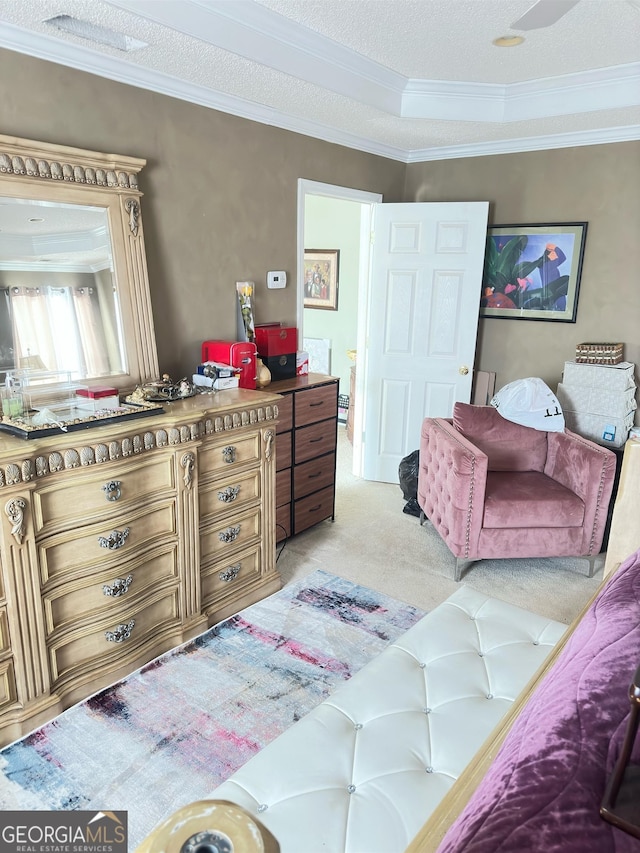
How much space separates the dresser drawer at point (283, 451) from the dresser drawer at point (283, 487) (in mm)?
42

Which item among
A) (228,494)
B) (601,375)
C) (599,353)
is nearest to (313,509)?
(228,494)

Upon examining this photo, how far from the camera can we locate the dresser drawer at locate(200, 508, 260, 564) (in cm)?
276

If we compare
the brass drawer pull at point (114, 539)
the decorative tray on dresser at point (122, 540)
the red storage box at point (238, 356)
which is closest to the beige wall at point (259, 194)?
the red storage box at point (238, 356)

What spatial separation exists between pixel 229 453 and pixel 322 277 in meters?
3.96

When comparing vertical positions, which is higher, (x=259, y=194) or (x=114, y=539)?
(x=259, y=194)

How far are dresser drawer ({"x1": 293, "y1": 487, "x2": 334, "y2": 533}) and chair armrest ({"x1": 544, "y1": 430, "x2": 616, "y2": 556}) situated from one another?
4.71 feet

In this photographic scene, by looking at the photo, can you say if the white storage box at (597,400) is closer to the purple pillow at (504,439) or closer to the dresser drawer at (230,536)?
the purple pillow at (504,439)

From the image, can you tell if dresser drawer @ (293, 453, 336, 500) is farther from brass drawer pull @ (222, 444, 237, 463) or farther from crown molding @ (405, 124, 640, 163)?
crown molding @ (405, 124, 640, 163)

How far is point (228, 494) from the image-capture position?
280 cm

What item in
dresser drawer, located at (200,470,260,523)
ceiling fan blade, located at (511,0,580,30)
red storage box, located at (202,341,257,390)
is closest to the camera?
ceiling fan blade, located at (511,0,580,30)

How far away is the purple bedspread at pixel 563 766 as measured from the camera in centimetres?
87

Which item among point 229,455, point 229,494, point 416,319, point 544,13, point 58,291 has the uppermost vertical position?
point 544,13

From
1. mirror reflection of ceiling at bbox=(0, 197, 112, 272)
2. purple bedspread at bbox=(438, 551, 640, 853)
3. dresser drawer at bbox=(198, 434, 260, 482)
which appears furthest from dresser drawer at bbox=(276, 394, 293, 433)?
purple bedspread at bbox=(438, 551, 640, 853)

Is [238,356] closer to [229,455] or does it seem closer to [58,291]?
[229,455]
